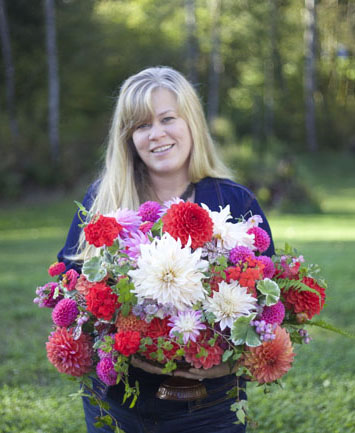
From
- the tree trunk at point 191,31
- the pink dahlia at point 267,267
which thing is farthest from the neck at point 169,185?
the tree trunk at point 191,31

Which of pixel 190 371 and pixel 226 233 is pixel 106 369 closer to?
pixel 190 371

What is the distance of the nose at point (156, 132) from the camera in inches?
115

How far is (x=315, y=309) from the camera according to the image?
2.19 meters

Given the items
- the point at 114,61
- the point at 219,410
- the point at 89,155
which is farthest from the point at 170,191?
the point at 114,61

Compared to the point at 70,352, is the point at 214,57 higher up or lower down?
higher up

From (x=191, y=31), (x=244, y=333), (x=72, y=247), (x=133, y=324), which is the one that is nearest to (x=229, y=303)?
(x=244, y=333)

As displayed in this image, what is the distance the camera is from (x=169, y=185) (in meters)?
3.13

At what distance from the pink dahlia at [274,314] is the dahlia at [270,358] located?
4 centimetres

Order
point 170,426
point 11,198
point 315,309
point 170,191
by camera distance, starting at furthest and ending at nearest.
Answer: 1. point 11,198
2. point 170,191
3. point 170,426
4. point 315,309

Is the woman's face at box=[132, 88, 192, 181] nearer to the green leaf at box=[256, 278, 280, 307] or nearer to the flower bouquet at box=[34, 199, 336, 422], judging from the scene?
the flower bouquet at box=[34, 199, 336, 422]

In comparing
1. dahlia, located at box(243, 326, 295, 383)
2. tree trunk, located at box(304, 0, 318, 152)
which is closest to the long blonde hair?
dahlia, located at box(243, 326, 295, 383)

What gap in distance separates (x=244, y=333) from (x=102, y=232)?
23.8 inches

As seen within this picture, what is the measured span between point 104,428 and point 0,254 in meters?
9.50

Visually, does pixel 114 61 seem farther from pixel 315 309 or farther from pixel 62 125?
pixel 315 309
